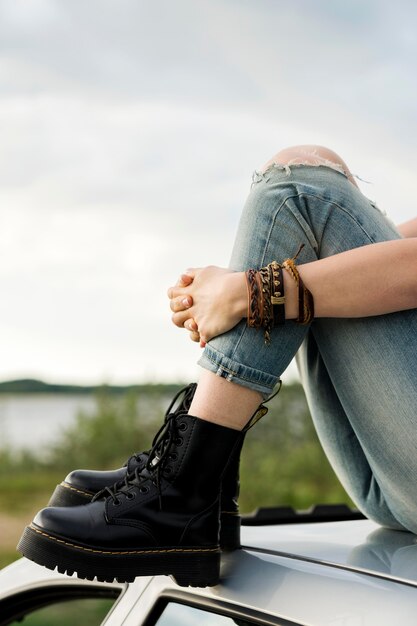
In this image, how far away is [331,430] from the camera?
2.00 m

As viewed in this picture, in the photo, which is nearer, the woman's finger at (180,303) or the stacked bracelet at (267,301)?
the stacked bracelet at (267,301)

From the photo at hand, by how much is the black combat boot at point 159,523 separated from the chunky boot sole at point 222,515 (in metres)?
0.08

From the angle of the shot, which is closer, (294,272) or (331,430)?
(294,272)

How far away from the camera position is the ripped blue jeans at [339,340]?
168cm

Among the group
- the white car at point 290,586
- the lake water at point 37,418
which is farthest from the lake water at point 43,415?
the white car at point 290,586

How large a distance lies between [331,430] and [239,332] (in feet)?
1.50

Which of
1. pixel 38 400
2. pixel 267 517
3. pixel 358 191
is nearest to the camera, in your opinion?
pixel 358 191

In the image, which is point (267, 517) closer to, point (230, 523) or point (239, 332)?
point (230, 523)

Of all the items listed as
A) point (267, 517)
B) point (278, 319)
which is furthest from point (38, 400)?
point (278, 319)

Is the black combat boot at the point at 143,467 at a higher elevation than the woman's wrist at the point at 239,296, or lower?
lower

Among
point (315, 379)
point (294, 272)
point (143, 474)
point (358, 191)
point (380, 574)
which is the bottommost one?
point (380, 574)

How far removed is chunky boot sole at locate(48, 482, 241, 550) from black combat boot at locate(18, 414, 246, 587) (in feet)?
0.27

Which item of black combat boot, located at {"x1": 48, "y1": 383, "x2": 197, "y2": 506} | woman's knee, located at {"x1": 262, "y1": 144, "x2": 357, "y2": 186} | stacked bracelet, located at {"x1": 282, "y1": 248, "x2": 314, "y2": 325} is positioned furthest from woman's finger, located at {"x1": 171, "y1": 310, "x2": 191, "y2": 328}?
woman's knee, located at {"x1": 262, "y1": 144, "x2": 357, "y2": 186}

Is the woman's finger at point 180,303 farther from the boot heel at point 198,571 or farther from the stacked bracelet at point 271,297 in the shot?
the boot heel at point 198,571
